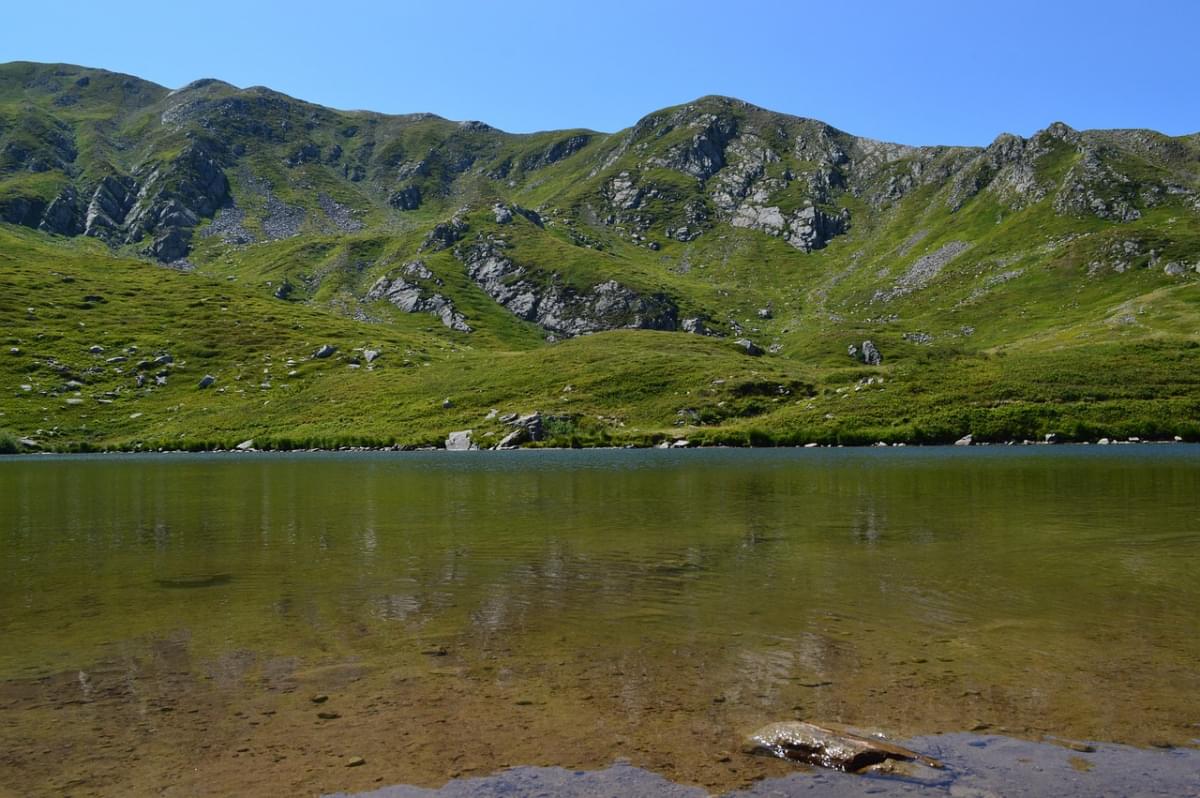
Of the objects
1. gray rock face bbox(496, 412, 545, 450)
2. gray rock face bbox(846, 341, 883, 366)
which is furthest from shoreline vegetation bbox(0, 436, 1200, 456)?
gray rock face bbox(846, 341, 883, 366)

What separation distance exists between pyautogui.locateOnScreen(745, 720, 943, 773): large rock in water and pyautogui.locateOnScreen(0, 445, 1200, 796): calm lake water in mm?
360

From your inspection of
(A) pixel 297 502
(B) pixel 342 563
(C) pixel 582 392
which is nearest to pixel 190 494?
(A) pixel 297 502

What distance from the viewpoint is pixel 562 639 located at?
15336mm

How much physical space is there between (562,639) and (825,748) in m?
6.78

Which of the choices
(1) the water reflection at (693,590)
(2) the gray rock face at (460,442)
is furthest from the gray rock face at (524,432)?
(1) the water reflection at (693,590)

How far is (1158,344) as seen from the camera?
134625mm

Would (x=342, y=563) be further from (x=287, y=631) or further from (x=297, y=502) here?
(x=297, y=502)

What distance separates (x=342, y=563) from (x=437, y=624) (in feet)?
29.9

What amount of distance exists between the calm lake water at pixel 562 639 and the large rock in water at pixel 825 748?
36 centimetres

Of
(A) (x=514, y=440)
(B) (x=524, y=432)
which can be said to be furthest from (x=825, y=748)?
(B) (x=524, y=432)

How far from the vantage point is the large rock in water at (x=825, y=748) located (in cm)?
926

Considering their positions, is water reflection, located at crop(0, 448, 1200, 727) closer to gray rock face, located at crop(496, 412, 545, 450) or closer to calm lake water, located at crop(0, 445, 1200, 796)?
calm lake water, located at crop(0, 445, 1200, 796)

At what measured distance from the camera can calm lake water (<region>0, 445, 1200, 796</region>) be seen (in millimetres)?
10180

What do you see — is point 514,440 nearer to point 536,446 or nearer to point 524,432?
point 524,432
